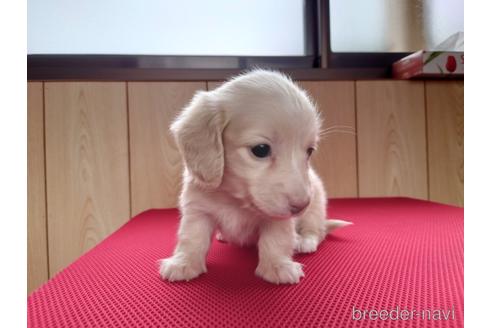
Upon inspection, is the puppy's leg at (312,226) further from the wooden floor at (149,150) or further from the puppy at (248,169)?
the wooden floor at (149,150)

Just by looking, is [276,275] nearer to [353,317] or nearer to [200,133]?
[353,317]

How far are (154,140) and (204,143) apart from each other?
120 centimetres

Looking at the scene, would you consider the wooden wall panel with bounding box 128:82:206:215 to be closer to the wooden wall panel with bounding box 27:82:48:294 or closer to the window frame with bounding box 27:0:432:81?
the window frame with bounding box 27:0:432:81

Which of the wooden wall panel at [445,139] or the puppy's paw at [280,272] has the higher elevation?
the wooden wall panel at [445,139]

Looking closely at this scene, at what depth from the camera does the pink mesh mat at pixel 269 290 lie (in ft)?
1.94

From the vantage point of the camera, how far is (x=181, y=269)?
79cm

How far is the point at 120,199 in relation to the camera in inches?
76.4

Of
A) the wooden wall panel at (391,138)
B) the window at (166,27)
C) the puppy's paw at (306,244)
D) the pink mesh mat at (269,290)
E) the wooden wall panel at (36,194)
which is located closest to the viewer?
the pink mesh mat at (269,290)

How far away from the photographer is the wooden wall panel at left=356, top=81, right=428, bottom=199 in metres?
2.10

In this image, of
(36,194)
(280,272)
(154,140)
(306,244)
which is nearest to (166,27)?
(154,140)

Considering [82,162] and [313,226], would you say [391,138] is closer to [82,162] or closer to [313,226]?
[313,226]

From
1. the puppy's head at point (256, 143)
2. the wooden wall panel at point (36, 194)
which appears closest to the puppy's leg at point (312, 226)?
the puppy's head at point (256, 143)

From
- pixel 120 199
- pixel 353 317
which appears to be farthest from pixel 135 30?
pixel 353 317

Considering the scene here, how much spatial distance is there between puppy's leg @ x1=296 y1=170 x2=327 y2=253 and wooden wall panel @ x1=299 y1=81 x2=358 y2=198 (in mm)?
916
